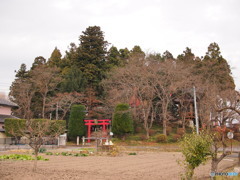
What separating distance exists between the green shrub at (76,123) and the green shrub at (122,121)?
201 inches

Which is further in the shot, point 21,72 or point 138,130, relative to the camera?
point 21,72

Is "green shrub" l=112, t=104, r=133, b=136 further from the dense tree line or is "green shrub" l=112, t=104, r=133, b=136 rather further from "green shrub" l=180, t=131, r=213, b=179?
"green shrub" l=180, t=131, r=213, b=179

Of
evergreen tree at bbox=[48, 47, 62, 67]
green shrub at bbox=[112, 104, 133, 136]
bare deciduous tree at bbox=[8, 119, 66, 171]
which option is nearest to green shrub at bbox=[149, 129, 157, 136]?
green shrub at bbox=[112, 104, 133, 136]

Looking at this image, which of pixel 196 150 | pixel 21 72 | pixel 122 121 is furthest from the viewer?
pixel 21 72

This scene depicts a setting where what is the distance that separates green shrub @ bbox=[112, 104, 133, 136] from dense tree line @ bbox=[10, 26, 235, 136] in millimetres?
1413

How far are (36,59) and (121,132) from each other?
87.1ft

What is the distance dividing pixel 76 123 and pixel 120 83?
8.70 metres

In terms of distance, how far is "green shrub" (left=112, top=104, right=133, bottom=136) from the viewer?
109ft

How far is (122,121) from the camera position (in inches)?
1324

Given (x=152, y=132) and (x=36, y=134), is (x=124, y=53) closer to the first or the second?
(x=152, y=132)

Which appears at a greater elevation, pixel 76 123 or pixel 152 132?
pixel 76 123

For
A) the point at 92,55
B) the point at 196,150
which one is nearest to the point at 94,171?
the point at 196,150

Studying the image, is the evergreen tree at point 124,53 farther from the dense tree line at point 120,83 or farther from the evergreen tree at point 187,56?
the evergreen tree at point 187,56

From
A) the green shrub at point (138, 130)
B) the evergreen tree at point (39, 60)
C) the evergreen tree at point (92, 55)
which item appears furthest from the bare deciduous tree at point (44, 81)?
the green shrub at point (138, 130)
